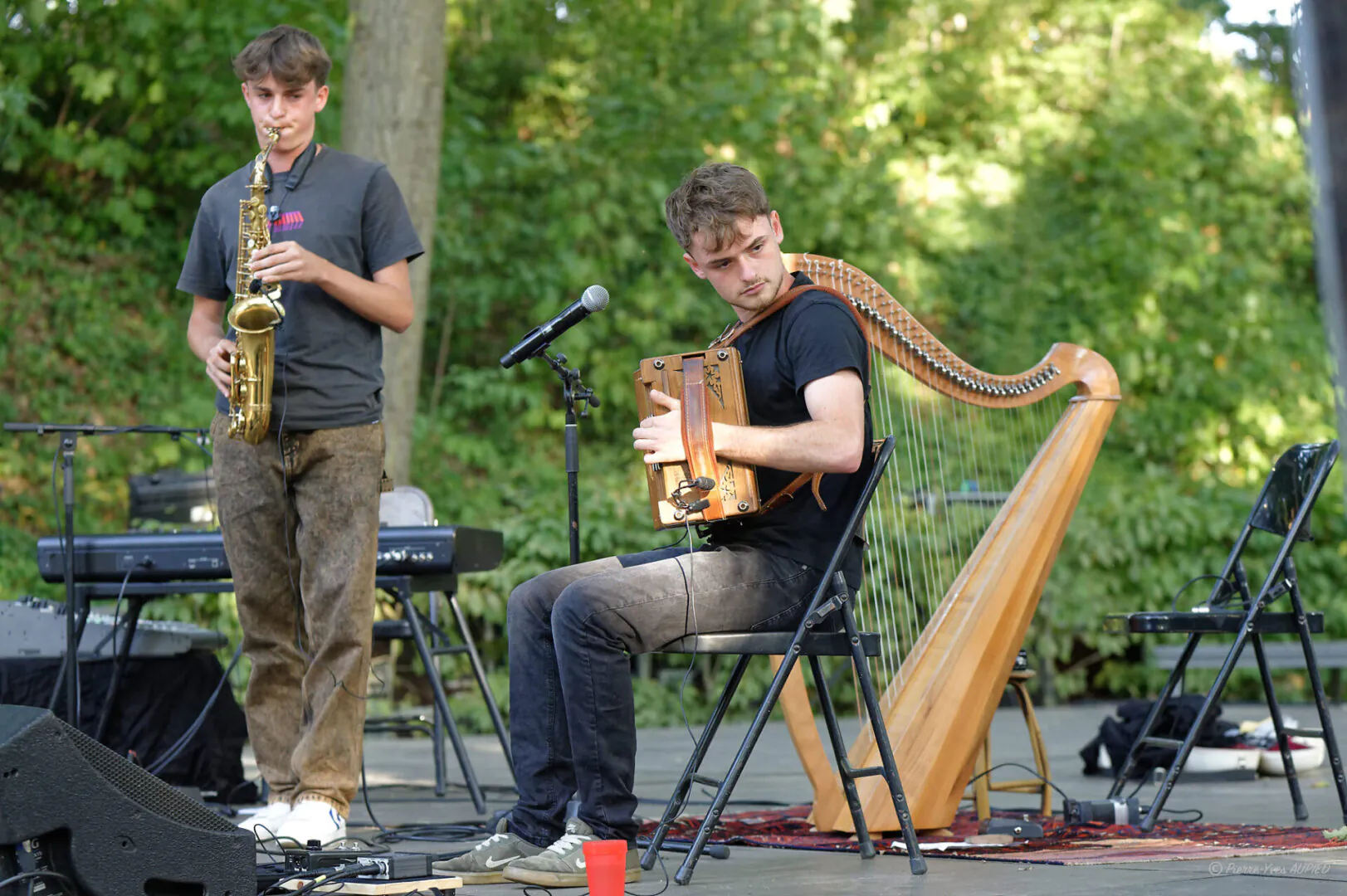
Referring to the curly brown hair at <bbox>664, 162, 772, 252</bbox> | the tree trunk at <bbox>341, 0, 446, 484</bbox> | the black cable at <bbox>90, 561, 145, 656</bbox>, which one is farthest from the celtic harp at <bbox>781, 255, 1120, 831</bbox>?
the tree trunk at <bbox>341, 0, 446, 484</bbox>

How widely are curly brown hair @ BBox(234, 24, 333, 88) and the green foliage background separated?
3.86 m

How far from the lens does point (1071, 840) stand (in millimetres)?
3506

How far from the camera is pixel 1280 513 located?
13.7 ft

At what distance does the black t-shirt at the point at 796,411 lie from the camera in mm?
3029

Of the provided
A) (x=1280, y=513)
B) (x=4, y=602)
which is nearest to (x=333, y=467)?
(x=4, y=602)

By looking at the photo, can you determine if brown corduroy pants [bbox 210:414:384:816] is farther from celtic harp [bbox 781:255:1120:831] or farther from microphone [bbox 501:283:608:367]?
celtic harp [bbox 781:255:1120:831]

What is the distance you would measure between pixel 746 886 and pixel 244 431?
152cm

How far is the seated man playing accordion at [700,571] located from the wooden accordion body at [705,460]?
3cm

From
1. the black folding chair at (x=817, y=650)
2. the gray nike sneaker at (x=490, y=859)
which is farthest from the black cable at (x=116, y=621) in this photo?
the black folding chair at (x=817, y=650)

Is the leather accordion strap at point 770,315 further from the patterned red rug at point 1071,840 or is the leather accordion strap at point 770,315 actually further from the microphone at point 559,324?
the patterned red rug at point 1071,840

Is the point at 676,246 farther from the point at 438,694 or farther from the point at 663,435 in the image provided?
the point at 663,435

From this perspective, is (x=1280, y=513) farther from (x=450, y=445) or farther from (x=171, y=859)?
(x=450, y=445)

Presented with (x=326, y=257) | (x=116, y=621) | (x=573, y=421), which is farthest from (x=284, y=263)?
(x=116, y=621)

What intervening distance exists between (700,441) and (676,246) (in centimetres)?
679
